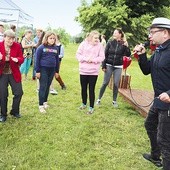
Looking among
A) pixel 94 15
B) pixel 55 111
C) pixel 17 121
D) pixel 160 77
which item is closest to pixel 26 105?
pixel 55 111

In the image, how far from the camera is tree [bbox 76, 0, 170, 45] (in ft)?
75.9

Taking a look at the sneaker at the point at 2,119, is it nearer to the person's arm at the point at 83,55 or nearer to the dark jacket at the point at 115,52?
the person's arm at the point at 83,55

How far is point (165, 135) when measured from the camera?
3.82 metres

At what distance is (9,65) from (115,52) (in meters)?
2.57

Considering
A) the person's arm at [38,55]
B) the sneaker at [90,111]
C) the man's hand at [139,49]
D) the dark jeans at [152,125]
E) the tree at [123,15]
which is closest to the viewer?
the man's hand at [139,49]

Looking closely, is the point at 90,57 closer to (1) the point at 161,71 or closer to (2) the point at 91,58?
(2) the point at 91,58

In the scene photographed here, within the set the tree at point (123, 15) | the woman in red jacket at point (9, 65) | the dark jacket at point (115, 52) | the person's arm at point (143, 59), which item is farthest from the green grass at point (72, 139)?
the tree at point (123, 15)

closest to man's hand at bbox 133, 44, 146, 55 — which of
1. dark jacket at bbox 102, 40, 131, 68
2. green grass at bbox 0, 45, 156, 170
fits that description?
green grass at bbox 0, 45, 156, 170

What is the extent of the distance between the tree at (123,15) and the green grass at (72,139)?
1617 cm

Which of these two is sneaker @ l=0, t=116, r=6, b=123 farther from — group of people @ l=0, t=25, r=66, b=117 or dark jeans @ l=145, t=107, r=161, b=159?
dark jeans @ l=145, t=107, r=161, b=159

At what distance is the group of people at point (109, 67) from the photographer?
3.82 meters

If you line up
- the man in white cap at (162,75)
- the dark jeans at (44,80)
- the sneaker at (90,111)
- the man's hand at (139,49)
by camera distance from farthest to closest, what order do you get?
1. the sneaker at (90,111)
2. the dark jeans at (44,80)
3. the man's hand at (139,49)
4. the man in white cap at (162,75)

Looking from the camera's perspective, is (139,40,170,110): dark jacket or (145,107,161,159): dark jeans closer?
(139,40,170,110): dark jacket

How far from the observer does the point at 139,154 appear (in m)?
5.00
